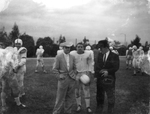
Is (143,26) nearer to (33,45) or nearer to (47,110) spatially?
(33,45)

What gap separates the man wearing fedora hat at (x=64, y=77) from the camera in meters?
4.23

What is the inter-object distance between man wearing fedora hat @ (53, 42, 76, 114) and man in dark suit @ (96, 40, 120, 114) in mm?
597

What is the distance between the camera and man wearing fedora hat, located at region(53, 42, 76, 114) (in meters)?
4.23

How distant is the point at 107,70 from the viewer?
418 centimetres

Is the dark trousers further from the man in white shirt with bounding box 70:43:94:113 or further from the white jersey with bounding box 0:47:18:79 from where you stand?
the white jersey with bounding box 0:47:18:79

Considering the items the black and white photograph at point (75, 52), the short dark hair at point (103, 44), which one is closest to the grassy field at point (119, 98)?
the black and white photograph at point (75, 52)

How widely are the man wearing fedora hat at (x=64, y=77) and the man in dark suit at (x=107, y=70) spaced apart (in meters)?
0.60

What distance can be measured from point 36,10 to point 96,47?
1616 millimetres

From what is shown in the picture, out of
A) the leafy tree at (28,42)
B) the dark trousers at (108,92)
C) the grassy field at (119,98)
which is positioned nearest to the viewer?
the dark trousers at (108,92)

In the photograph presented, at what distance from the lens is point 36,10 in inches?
177

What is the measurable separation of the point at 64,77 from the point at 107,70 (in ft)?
3.06

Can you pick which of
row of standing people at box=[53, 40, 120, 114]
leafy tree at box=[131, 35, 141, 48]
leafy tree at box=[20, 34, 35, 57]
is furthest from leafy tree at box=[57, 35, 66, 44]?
leafy tree at box=[131, 35, 141, 48]

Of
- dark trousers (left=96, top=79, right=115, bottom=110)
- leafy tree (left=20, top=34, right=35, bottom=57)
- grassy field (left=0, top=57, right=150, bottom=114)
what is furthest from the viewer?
leafy tree (left=20, top=34, right=35, bottom=57)

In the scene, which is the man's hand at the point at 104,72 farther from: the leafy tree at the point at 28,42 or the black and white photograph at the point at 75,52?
the leafy tree at the point at 28,42
